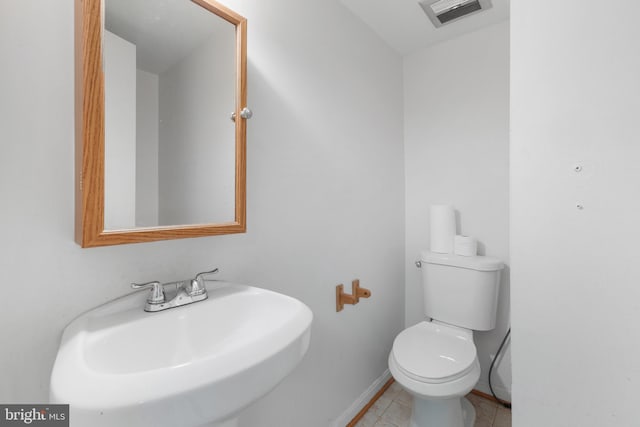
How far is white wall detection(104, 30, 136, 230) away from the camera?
66cm

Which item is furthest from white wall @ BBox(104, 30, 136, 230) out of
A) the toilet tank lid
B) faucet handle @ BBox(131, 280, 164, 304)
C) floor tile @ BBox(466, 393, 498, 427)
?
floor tile @ BBox(466, 393, 498, 427)

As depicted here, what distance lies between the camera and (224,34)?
89 cm

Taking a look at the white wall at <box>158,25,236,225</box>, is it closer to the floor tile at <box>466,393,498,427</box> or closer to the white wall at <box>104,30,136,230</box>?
the white wall at <box>104,30,136,230</box>

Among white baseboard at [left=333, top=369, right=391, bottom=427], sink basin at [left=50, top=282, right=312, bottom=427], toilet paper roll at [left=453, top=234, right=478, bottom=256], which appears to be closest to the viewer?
sink basin at [left=50, top=282, right=312, bottom=427]

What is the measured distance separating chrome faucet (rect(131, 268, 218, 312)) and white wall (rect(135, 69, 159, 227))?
0.17 m

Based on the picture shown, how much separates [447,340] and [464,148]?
1.14m

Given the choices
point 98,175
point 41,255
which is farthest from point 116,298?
point 98,175

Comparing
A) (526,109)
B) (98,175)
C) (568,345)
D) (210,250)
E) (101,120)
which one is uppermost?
(526,109)

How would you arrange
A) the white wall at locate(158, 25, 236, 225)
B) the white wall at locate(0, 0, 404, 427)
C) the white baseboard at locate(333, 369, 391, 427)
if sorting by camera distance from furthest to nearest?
the white baseboard at locate(333, 369, 391, 427), the white wall at locate(158, 25, 236, 225), the white wall at locate(0, 0, 404, 427)

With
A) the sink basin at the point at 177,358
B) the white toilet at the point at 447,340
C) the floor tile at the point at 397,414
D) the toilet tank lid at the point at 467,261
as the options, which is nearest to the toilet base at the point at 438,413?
the white toilet at the point at 447,340

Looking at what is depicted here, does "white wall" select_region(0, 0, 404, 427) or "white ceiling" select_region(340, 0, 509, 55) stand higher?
"white ceiling" select_region(340, 0, 509, 55)

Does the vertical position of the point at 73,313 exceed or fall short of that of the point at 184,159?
it falls short

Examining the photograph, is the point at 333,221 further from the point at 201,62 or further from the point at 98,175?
the point at 98,175

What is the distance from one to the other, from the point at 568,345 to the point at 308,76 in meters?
1.44
